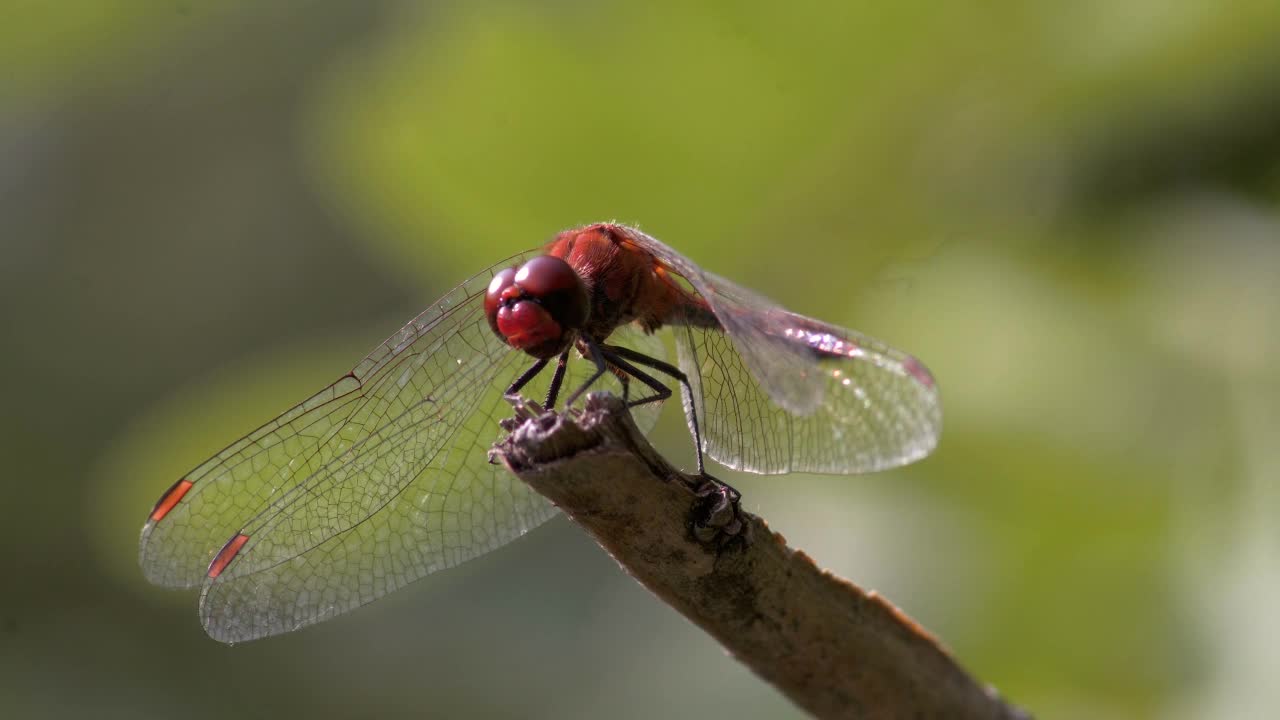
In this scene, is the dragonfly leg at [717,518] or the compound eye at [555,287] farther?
the compound eye at [555,287]

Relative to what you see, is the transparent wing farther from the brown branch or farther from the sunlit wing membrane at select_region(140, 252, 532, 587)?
the brown branch

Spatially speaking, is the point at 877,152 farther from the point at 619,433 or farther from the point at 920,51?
the point at 619,433

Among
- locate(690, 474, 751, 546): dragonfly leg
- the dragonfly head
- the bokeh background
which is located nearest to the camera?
locate(690, 474, 751, 546): dragonfly leg

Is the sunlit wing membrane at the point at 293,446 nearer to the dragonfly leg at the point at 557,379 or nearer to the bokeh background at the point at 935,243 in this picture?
the dragonfly leg at the point at 557,379

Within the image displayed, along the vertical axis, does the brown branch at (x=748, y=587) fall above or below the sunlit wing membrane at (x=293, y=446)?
below

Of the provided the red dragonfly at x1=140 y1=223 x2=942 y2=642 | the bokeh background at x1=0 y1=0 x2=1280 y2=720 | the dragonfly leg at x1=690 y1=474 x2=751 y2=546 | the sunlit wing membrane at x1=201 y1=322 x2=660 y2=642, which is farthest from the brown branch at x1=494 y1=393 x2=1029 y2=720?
the bokeh background at x1=0 y1=0 x2=1280 y2=720

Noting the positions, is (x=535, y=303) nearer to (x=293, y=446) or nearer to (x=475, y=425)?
(x=475, y=425)

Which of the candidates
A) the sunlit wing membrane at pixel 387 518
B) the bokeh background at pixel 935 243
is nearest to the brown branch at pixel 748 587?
the sunlit wing membrane at pixel 387 518

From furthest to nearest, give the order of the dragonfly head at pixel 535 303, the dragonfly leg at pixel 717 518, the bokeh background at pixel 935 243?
the bokeh background at pixel 935 243 < the dragonfly head at pixel 535 303 < the dragonfly leg at pixel 717 518
